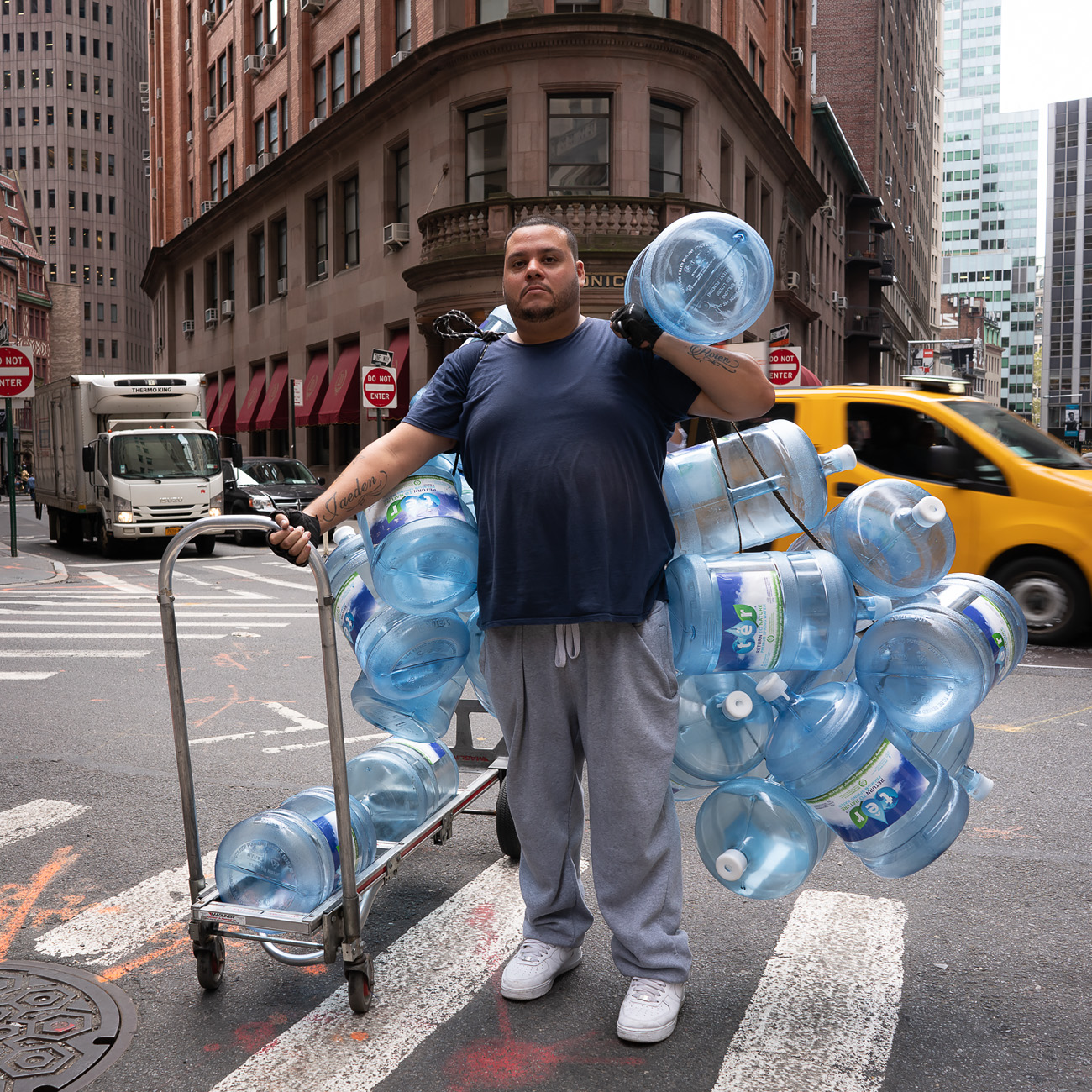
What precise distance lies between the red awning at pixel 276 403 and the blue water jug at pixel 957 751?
110 feet

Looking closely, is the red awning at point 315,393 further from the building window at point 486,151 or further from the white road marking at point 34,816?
the white road marking at point 34,816

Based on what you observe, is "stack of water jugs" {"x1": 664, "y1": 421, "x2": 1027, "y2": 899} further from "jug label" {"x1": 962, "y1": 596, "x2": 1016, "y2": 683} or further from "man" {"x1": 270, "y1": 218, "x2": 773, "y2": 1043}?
"man" {"x1": 270, "y1": 218, "x2": 773, "y2": 1043}

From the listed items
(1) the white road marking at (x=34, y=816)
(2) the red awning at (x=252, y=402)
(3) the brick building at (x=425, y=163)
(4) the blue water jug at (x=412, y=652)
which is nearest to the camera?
(4) the blue water jug at (x=412, y=652)

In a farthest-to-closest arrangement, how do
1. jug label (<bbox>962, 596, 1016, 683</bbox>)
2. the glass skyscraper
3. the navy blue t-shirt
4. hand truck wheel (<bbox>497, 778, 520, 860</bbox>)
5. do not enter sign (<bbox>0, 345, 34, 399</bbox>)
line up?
the glass skyscraper < do not enter sign (<bbox>0, 345, 34, 399</bbox>) < hand truck wheel (<bbox>497, 778, 520, 860</bbox>) < jug label (<bbox>962, 596, 1016, 683</bbox>) < the navy blue t-shirt

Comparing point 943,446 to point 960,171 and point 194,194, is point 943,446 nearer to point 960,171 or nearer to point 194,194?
point 194,194

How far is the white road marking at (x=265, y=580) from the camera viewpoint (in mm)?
14742

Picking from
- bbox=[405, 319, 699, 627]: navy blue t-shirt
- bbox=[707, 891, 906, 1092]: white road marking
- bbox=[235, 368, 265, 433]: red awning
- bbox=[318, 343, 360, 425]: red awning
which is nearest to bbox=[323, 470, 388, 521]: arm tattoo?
bbox=[405, 319, 699, 627]: navy blue t-shirt

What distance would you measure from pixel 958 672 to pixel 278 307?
35.5m

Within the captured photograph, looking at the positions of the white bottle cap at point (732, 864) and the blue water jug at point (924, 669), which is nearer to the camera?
the white bottle cap at point (732, 864)

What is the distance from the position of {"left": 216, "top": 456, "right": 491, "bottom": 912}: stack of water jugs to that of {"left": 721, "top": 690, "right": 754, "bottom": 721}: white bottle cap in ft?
2.83

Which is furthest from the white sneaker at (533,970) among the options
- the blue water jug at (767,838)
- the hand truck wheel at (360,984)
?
the blue water jug at (767,838)

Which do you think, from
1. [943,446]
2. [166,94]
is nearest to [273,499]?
[943,446]

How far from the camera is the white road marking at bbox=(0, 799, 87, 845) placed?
4.95 meters

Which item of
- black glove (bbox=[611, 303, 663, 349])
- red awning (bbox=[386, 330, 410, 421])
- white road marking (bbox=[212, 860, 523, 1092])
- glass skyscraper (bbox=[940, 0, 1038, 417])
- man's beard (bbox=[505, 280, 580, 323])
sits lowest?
white road marking (bbox=[212, 860, 523, 1092])
